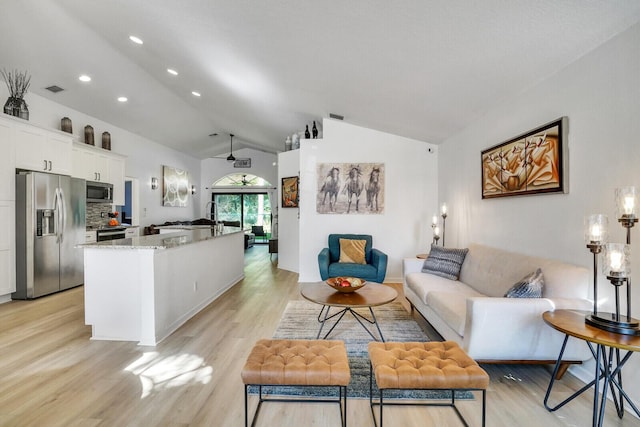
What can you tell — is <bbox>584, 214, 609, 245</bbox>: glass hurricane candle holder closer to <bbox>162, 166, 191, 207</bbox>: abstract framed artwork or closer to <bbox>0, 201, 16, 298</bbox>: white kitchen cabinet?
<bbox>0, 201, 16, 298</bbox>: white kitchen cabinet

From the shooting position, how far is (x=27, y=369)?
2293 millimetres

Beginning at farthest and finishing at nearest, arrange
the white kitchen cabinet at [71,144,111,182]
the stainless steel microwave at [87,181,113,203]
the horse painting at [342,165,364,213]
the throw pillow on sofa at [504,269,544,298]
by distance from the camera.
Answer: the horse painting at [342,165,364,213] → the stainless steel microwave at [87,181,113,203] → the white kitchen cabinet at [71,144,111,182] → the throw pillow on sofa at [504,269,544,298]

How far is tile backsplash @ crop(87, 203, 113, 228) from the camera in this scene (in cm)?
550

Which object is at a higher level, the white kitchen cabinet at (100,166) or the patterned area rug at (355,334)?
the white kitchen cabinet at (100,166)

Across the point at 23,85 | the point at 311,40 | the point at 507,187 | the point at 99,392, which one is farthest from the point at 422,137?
the point at 23,85

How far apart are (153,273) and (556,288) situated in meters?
3.23

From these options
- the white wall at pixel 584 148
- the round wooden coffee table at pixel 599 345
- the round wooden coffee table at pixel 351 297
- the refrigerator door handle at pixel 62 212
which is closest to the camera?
the round wooden coffee table at pixel 599 345

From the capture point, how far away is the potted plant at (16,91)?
3986mm

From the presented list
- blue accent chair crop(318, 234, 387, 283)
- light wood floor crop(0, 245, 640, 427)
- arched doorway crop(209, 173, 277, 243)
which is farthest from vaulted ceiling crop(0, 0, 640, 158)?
arched doorway crop(209, 173, 277, 243)

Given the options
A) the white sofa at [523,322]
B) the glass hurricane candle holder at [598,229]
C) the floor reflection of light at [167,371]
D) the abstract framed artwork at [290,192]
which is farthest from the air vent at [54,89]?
the glass hurricane candle holder at [598,229]

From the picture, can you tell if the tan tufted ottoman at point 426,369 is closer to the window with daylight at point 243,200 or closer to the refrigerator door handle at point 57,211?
the refrigerator door handle at point 57,211

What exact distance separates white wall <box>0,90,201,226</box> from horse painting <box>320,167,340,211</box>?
4036 millimetres

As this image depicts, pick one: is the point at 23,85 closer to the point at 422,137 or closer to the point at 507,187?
the point at 422,137

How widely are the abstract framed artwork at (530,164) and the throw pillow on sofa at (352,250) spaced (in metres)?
1.94
